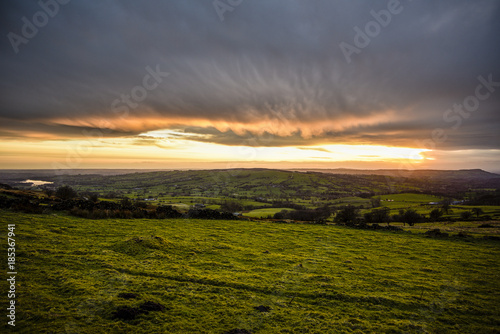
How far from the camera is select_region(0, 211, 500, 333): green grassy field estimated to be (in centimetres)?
898

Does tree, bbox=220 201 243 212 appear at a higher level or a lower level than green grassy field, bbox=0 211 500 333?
lower

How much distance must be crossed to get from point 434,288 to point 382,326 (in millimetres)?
6684

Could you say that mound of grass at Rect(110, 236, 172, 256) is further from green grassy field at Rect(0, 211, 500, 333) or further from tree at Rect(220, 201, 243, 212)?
tree at Rect(220, 201, 243, 212)

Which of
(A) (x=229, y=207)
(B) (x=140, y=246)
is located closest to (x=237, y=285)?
(B) (x=140, y=246)

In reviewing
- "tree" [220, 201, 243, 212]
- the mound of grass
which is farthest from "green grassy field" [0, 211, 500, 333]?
"tree" [220, 201, 243, 212]

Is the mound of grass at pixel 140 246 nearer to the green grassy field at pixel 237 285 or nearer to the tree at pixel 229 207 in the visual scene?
the green grassy field at pixel 237 285

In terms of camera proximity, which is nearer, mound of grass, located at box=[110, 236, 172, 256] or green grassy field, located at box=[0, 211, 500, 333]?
green grassy field, located at box=[0, 211, 500, 333]

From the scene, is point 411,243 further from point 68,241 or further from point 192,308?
point 68,241

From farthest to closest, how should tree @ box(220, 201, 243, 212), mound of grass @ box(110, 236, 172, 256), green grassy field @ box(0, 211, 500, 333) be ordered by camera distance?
tree @ box(220, 201, 243, 212)
mound of grass @ box(110, 236, 172, 256)
green grassy field @ box(0, 211, 500, 333)

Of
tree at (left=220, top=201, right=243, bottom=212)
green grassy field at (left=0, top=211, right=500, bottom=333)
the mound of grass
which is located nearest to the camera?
green grassy field at (left=0, top=211, right=500, bottom=333)

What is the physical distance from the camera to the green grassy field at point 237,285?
8984 mm

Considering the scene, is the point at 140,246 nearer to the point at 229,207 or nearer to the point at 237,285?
the point at 237,285

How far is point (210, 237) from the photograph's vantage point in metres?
22.7

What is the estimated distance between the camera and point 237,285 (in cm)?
1243
